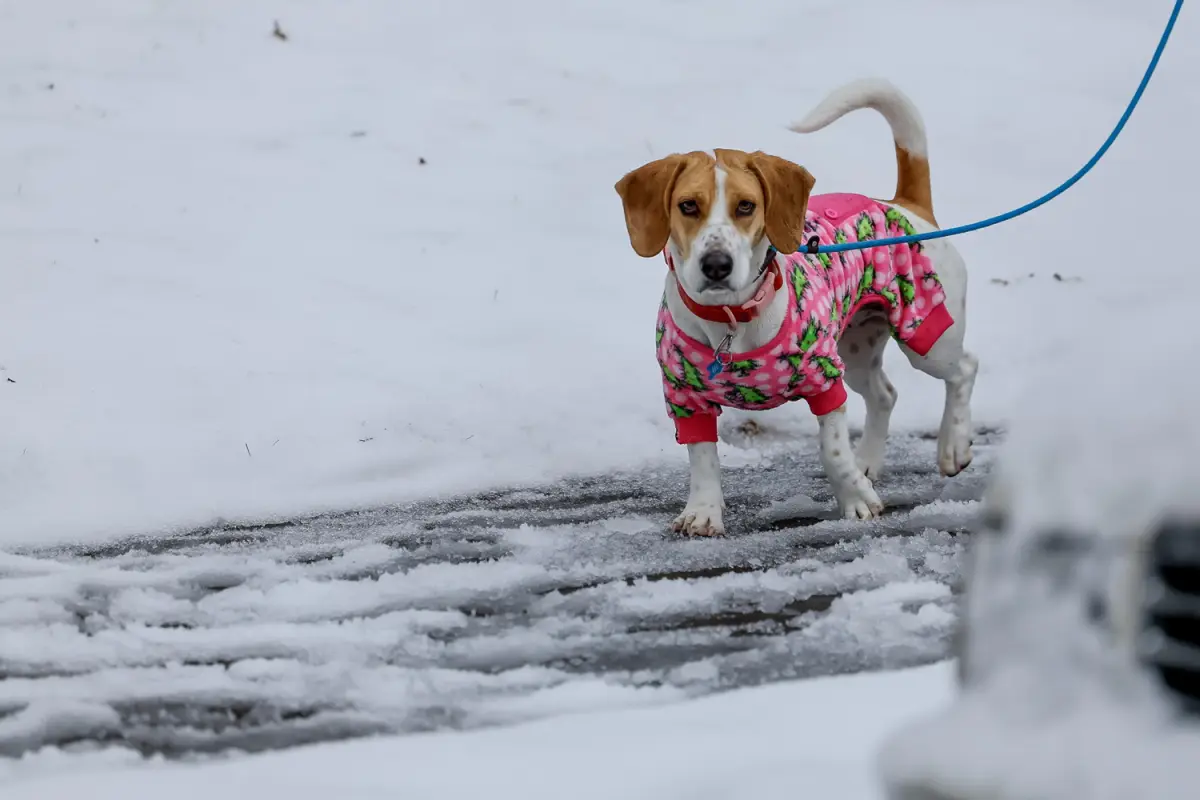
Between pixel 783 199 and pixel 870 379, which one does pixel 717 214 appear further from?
pixel 870 379

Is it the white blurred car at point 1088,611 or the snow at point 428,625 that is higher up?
A: the white blurred car at point 1088,611

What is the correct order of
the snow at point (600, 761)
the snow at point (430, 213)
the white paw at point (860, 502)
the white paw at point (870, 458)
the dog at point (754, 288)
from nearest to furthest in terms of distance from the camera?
the snow at point (600, 761), the dog at point (754, 288), the white paw at point (860, 502), the white paw at point (870, 458), the snow at point (430, 213)

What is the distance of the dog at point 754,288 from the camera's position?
12.9ft

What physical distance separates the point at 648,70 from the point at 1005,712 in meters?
8.57

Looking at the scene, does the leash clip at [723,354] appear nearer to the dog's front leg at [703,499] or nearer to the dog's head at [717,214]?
the dog's head at [717,214]

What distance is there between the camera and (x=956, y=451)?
15.3ft

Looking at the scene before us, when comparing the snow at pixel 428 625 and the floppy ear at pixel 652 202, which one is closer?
the snow at pixel 428 625

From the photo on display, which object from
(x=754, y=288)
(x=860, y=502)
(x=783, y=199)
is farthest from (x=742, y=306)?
(x=860, y=502)

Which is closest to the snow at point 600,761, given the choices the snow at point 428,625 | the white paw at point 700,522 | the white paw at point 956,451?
the snow at point 428,625

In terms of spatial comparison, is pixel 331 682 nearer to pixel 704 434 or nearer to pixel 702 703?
pixel 702 703

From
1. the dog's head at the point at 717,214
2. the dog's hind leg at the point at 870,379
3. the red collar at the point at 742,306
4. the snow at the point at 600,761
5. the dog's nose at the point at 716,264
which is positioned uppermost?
the dog's head at the point at 717,214

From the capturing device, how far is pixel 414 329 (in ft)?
20.0

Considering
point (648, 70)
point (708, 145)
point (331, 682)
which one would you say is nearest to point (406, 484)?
point (331, 682)

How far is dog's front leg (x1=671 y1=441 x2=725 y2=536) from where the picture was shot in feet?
13.2
